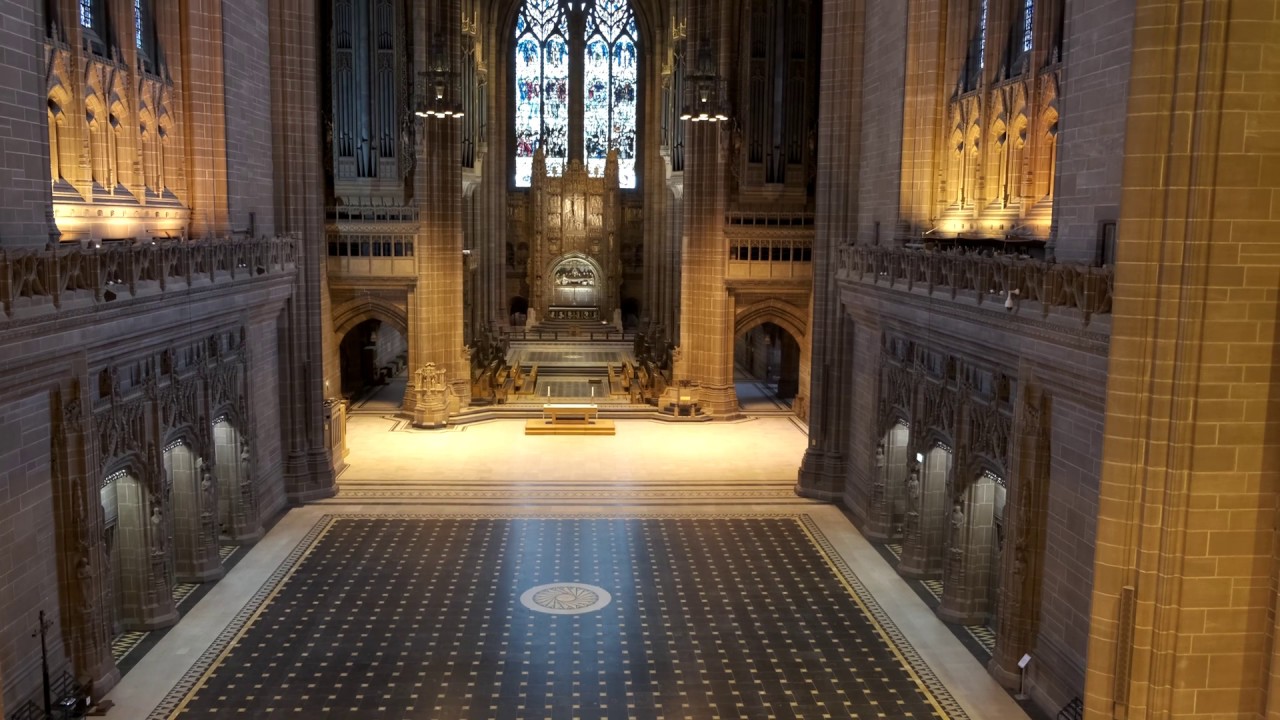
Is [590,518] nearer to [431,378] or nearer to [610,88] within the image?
[431,378]

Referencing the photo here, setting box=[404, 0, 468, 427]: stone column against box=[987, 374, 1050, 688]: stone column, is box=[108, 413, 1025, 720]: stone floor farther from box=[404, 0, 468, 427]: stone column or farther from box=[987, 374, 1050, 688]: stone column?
box=[404, 0, 468, 427]: stone column

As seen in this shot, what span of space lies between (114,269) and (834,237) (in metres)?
14.5

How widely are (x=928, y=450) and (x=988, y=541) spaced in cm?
206

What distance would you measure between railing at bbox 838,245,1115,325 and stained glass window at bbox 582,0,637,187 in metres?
30.8

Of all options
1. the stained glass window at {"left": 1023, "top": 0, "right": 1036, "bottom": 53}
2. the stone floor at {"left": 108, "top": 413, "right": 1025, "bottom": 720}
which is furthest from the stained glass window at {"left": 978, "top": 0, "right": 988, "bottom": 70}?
the stone floor at {"left": 108, "top": 413, "right": 1025, "bottom": 720}

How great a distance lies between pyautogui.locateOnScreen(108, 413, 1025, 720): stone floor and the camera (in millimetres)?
13352

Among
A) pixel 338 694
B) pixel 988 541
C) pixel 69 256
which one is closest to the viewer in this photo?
pixel 69 256

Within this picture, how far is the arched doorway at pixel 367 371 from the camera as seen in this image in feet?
111

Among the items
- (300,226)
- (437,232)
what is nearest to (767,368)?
(437,232)

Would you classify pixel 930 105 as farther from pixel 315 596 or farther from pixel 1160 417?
pixel 315 596

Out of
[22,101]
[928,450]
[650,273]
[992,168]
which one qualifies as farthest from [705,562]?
[650,273]

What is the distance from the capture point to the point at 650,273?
4631 cm

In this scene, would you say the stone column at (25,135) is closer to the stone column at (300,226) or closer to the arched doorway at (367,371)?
the stone column at (300,226)

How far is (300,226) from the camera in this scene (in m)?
22.3
